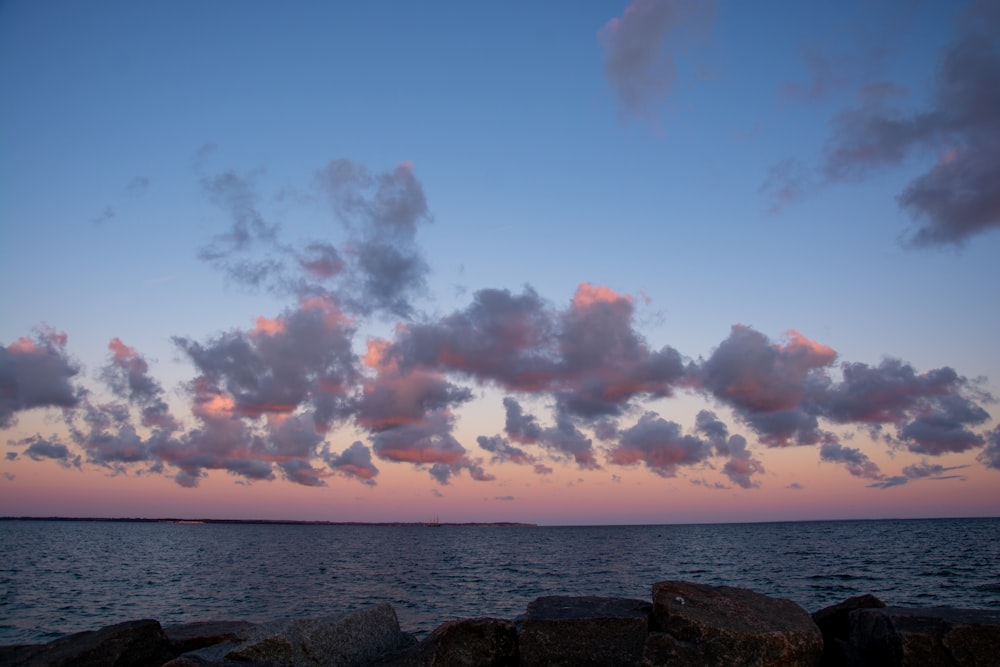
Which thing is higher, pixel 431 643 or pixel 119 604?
pixel 431 643

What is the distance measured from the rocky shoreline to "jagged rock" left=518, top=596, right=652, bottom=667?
2cm

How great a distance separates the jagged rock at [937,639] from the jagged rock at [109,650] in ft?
39.6

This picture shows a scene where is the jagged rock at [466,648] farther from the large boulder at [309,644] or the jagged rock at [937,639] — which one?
the jagged rock at [937,639]

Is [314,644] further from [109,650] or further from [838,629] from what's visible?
[838,629]

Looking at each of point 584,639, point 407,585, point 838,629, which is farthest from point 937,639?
point 407,585

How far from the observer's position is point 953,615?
938cm

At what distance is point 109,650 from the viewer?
1178 cm

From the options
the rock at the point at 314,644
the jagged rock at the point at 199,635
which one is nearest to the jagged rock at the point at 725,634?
the rock at the point at 314,644

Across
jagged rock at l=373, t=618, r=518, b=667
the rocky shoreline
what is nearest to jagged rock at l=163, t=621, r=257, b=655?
the rocky shoreline

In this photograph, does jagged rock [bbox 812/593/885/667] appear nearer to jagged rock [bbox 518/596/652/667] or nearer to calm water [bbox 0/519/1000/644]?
jagged rock [bbox 518/596/652/667]

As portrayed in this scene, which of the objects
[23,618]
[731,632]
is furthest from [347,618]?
[23,618]

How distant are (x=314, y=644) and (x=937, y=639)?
8.92 metres

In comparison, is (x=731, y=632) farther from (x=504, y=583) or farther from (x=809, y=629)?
(x=504, y=583)

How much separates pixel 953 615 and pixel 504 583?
36.1 m
